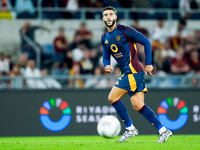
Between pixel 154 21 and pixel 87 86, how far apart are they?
487 centimetres

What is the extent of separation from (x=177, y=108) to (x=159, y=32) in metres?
3.71

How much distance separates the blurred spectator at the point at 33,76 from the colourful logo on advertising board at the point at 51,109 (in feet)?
1.50

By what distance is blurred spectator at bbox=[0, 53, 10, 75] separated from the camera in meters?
11.8

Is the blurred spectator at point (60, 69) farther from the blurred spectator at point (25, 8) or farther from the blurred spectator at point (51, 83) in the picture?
the blurred spectator at point (25, 8)

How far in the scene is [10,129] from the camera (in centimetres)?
1102

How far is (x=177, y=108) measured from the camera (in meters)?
11.2

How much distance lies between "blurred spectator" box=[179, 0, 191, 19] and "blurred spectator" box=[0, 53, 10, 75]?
627 centimetres

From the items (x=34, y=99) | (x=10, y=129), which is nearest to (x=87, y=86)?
(x=34, y=99)

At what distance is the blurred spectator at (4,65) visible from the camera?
1182 centimetres

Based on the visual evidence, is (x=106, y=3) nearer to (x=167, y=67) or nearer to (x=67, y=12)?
(x=67, y=12)

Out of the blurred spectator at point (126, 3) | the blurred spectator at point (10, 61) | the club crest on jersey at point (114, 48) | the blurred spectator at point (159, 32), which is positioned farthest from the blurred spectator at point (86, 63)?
the club crest on jersey at point (114, 48)

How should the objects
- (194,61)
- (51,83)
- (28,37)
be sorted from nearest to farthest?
1. (51,83)
2. (194,61)
3. (28,37)

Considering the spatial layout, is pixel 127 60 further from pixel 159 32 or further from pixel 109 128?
pixel 159 32

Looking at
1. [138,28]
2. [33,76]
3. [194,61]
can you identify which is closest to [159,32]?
[138,28]
